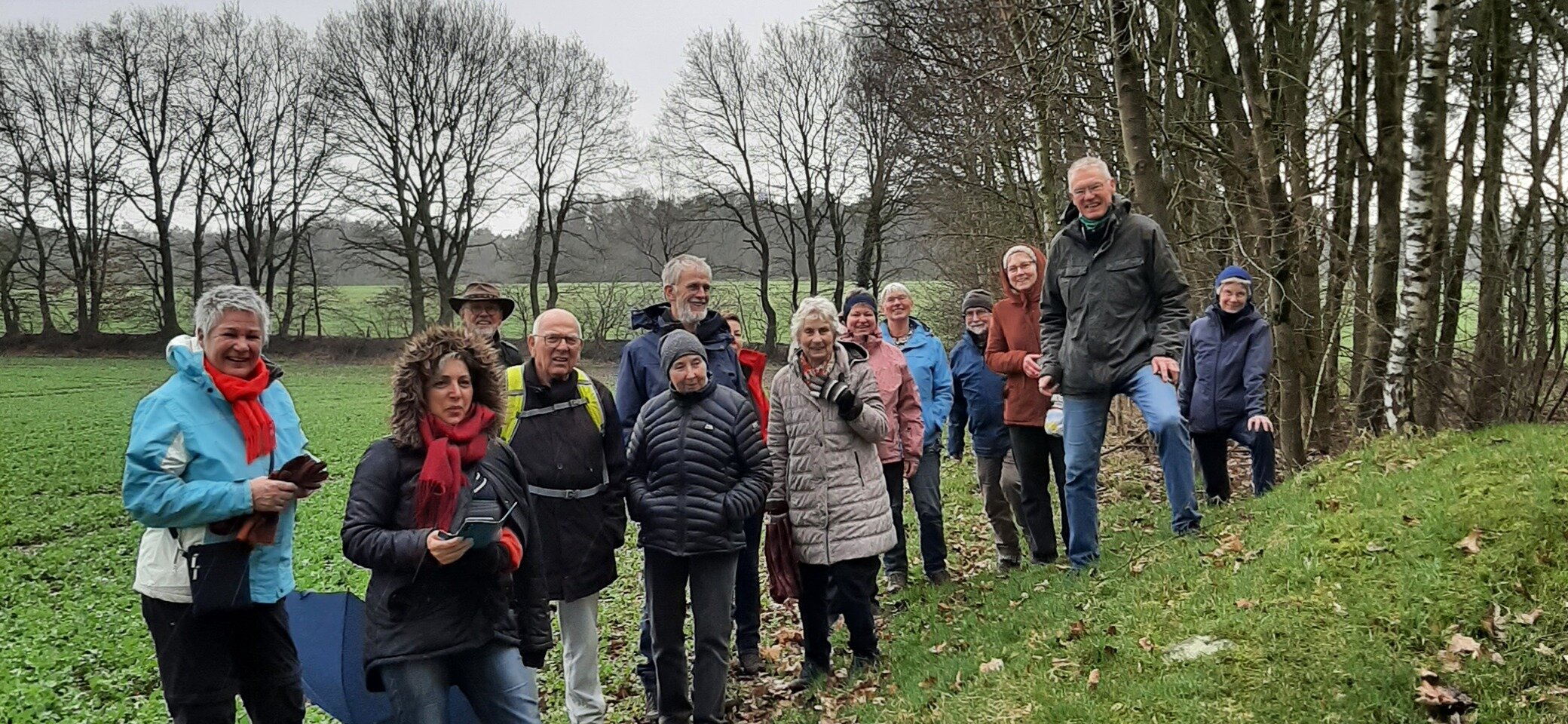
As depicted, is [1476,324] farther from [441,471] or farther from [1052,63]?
[441,471]

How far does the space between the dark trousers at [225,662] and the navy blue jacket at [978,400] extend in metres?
4.60

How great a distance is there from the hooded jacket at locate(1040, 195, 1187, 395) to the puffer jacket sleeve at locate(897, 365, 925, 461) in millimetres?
1276

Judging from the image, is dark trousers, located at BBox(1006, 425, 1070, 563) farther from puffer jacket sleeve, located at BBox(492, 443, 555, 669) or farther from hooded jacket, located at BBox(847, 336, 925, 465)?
puffer jacket sleeve, located at BBox(492, 443, 555, 669)

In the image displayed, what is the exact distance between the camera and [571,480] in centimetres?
474

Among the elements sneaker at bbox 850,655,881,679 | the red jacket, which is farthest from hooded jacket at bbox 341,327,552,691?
the red jacket

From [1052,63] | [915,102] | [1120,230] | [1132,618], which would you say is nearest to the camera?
[1132,618]

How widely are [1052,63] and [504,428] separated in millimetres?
6362

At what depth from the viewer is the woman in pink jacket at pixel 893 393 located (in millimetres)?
Answer: 6285

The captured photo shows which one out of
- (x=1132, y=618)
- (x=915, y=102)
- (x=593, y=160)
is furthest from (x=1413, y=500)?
(x=593, y=160)

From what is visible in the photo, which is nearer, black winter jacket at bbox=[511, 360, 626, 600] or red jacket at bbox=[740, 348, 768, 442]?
black winter jacket at bbox=[511, 360, 626, 600]

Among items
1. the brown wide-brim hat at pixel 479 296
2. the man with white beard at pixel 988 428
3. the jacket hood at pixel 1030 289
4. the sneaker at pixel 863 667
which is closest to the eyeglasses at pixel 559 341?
the brown wide-brim hat at pixel 479 296

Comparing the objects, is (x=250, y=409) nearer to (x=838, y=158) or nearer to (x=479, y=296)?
(x=479, y=296)

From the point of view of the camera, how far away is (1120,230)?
5.14m

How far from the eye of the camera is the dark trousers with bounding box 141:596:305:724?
3.54 metres
